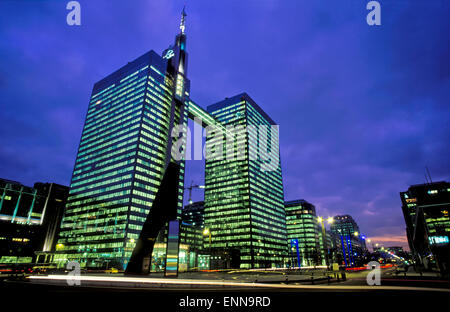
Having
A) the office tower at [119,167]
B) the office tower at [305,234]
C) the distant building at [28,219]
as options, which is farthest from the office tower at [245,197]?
the distant building at [28,219]

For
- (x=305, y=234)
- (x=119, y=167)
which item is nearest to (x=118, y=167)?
(x=119, y=167)

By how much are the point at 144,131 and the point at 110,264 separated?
2357 inches

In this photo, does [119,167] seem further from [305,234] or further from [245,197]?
[305,234]

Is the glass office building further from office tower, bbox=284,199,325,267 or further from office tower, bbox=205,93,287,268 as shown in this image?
office tower, bbox=205,93,287,268

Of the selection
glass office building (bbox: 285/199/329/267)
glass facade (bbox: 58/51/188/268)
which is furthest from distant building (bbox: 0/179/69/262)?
glass office building (bbox: 285/199/329/267)

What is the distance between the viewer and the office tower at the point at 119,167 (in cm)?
10177

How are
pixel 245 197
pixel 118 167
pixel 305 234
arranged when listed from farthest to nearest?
pixel 305 234 < pixel 245 197 < pixel 118 167

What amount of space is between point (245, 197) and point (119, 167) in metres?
76.2

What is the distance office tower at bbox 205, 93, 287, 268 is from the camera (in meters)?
143

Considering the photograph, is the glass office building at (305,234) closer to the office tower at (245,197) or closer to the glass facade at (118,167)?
the office tower at (245,197)

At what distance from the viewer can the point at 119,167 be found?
113 metres

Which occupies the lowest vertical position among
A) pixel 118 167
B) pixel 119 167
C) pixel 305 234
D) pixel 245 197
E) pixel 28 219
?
pixel 305 234

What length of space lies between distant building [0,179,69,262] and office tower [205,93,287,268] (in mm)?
92654

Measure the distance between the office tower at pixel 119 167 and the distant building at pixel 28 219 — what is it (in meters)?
16.4
